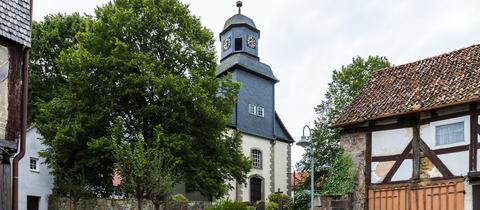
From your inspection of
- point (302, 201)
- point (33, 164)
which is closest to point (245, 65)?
point (302, 201)

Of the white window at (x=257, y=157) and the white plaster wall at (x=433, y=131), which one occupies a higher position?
the white plaster wall at (x=433, y=131)

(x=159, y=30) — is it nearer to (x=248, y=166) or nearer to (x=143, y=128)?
(x=143, y=128)

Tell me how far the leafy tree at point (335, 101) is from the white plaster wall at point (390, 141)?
46.0ft

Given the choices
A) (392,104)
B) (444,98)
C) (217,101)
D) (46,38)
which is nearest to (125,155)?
(217,101)

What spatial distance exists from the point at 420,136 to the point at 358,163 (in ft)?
8.34

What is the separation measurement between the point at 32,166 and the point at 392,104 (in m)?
17.7

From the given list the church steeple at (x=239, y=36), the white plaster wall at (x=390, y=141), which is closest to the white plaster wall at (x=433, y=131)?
the white plaster wall at (x=390, y=141)

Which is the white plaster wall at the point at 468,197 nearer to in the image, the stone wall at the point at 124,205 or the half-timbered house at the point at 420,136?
the half-timbered house at the point at 420,136

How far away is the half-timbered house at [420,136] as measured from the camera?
60.4 feet

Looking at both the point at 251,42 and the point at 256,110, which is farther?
the point at 251,42

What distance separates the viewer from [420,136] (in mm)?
19625

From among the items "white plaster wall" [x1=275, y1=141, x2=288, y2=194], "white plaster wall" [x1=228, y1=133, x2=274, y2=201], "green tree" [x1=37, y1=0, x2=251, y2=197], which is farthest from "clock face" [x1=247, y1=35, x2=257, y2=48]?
"green tree" [x1=37, y1=0, x2=251, y2=197]

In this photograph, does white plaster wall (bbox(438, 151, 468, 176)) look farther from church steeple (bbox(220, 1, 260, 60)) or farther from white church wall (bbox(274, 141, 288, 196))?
church steeple (bbox(220, 1, 260, 60))

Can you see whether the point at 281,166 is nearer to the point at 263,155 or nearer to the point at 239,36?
the point at 263,155
